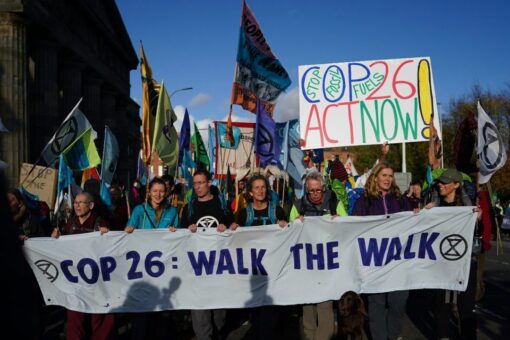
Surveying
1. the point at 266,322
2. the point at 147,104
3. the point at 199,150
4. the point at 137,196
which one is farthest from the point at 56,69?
the point at 266,322

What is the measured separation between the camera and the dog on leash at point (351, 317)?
434 cm

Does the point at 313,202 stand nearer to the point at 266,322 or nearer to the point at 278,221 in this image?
the point at 278,221

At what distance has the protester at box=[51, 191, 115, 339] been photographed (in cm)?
511

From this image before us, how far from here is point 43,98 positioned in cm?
2592

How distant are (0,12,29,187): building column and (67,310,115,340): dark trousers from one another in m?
17.0

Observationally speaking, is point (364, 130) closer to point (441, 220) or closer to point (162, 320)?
point (441, 220)

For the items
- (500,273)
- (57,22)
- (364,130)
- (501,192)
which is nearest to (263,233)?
(364,130)

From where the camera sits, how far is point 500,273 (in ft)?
35.6

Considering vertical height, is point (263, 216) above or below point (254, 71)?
below

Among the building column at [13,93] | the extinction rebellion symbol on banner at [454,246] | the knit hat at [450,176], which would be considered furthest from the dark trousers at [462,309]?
the building column at [13,93]

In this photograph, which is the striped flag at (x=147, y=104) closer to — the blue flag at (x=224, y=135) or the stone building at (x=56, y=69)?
the stone building at (x=56, y=69)

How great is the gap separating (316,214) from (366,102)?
13.7 ft

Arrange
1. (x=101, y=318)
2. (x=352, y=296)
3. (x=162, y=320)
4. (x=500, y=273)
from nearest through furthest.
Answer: (x=352, y=296), (x=101, y=318), (x=162, y=320), (x=500, y=273)

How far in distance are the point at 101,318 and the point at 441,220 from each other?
3427 millimetres
